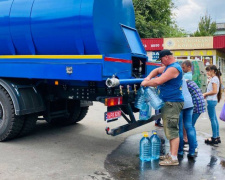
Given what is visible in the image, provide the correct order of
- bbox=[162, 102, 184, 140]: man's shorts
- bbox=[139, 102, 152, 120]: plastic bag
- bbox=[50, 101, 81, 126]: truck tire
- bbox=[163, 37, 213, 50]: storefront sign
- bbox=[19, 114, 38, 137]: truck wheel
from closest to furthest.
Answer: bbox=[162, 102, 184, 140]: man's shorts → bbox=[139, 102, 152, 120]: plastic bag → bbox=[19, 114, 38, 137]: truck wheel → bbox=[50, 101, 81, 126]: truck tire → bbox=[163, 37, 213, 50]: storefront sign

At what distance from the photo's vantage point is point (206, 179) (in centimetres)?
394

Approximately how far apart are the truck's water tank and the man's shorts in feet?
4.64

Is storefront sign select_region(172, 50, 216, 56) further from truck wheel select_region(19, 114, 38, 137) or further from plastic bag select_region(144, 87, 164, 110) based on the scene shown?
plastic bag select_region(144, 87, 164, 110)

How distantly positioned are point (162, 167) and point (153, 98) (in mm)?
1056

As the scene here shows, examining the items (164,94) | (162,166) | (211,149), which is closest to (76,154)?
(162,166)

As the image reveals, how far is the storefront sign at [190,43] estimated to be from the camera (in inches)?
912

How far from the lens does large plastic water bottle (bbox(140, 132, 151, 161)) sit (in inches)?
182

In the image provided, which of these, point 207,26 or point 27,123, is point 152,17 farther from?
point 27,123

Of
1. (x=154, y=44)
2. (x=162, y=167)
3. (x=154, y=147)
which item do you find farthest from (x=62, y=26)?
(x=154, y=44)

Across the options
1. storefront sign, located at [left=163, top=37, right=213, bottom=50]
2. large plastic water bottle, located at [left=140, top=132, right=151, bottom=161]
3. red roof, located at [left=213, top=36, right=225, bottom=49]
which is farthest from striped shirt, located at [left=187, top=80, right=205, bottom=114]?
storefront sign, located at [left=163, top=37, right=213, bottom=50]

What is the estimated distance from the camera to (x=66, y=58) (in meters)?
4.66

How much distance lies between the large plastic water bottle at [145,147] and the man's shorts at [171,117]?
36cm

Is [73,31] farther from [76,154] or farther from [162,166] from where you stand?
[162,166]

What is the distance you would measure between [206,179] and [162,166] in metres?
0.72
